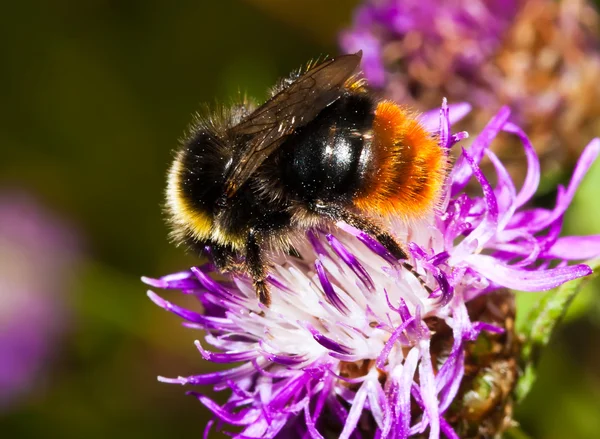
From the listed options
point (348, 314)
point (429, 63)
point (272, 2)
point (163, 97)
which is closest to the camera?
point (348, 314)

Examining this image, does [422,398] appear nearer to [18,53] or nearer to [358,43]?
[358,43]

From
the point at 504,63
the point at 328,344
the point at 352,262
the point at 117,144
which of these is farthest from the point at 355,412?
the point at 117,144

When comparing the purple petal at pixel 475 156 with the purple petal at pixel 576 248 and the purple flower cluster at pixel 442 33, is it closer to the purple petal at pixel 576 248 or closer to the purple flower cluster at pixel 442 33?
the purple petal at pixel 576 248

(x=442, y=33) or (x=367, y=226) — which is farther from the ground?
(x=442, y=33)

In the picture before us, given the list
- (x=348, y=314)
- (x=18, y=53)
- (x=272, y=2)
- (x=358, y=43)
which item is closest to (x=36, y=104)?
(x=18, y=53)

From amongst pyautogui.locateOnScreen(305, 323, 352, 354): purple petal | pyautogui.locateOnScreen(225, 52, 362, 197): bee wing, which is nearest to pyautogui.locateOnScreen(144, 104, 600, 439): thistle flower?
pyautogui.locateOnScreen(305, 323, 352, 354): purple petal

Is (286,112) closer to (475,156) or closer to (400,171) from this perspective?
(400,171)
